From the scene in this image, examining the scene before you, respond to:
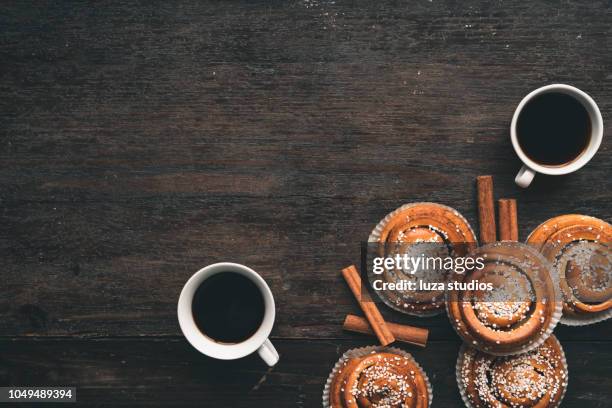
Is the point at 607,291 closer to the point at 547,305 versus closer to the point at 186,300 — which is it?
the point at 547,305

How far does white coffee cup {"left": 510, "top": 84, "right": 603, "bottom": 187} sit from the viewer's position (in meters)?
1.05

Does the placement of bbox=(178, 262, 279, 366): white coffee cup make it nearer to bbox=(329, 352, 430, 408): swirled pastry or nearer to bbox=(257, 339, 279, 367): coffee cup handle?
bbox=(257, 339, 279, 367): coffee cup handle

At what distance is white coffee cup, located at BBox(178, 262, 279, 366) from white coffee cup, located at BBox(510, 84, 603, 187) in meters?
0.54

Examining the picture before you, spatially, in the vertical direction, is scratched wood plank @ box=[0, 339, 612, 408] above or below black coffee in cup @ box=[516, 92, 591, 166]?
below

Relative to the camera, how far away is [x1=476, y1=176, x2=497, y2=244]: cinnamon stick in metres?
1.12

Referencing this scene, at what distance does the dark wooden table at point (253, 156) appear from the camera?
3.72 feet

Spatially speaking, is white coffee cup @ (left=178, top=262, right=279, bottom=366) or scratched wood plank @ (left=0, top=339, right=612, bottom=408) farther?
scratched wood plank @ (left=0, top=339, right=612, bottom=408)

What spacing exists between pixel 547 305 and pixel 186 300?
0.68 metres

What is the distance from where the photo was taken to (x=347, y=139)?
1.14m

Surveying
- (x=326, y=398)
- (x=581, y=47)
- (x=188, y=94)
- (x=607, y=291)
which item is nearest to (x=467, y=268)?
(x=607, y=291)

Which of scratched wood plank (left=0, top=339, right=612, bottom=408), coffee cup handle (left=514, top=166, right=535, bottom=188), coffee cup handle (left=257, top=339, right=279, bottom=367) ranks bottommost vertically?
scratched wood plank (left=0, top=339, right=612, bottom=408)

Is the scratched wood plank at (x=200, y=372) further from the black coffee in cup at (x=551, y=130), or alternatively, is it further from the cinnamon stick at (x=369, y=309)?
the black coffee in cup at (x=551, y=130)

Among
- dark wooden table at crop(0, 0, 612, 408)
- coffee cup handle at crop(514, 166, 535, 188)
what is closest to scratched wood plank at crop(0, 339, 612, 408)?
dark wooden table at crop(0, 0, 612, 408)

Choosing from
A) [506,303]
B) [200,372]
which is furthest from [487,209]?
[200,372]
